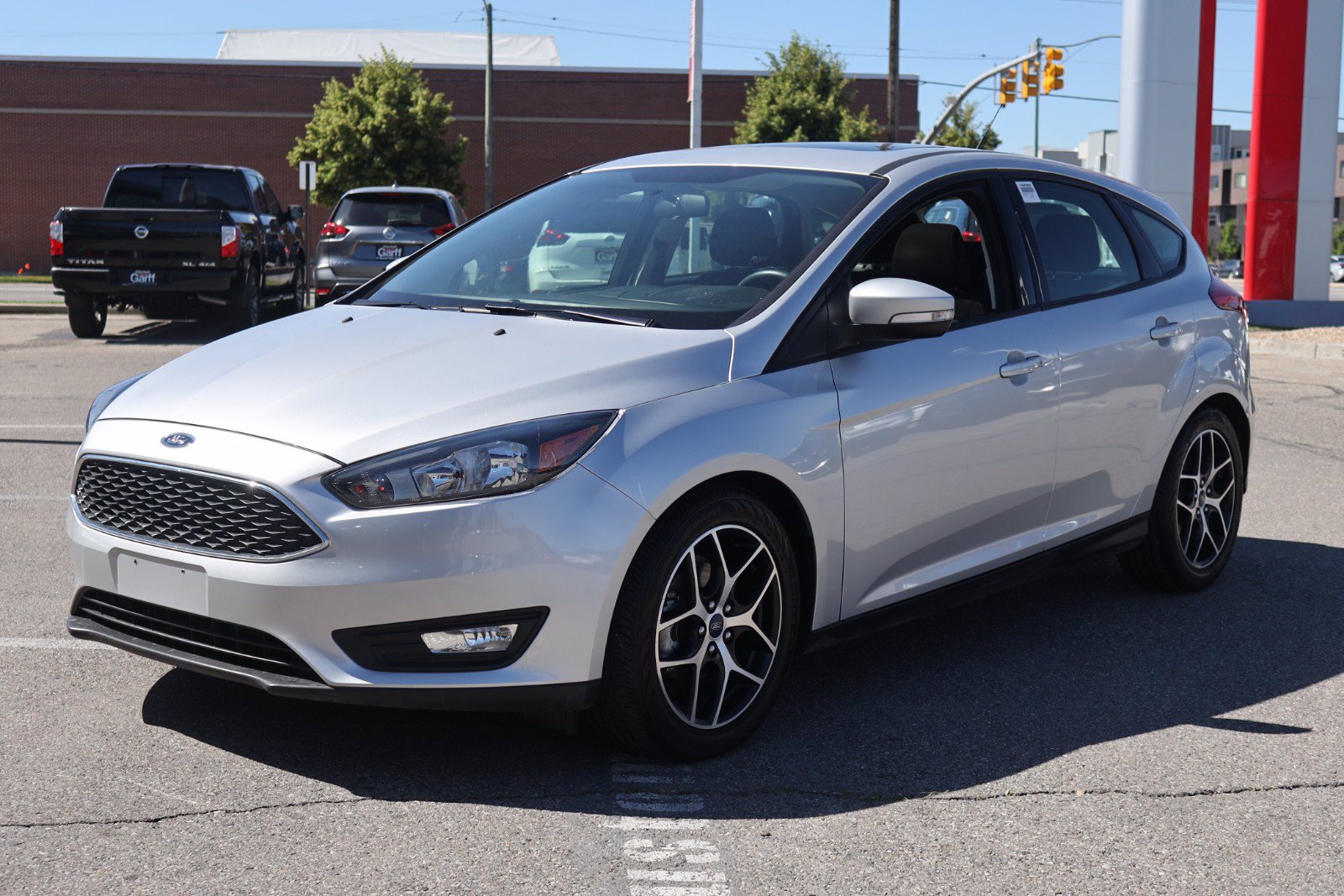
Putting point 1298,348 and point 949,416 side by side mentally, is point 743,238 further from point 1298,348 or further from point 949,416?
point 1298,348

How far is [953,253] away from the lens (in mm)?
4727

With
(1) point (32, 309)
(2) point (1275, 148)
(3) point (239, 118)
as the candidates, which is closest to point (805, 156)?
(1) point (32, 309)

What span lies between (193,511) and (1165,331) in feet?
12.0

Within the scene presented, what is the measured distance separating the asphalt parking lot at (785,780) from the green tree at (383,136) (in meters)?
41.1

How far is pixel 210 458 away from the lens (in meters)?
3.59

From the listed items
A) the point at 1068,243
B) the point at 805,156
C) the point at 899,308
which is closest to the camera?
the point at 899,308

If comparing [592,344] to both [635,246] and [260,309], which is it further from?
[260,309]

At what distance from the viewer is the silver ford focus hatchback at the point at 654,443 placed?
11.5 feet

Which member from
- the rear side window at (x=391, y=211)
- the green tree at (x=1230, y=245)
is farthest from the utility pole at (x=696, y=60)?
the green tree at (x=1230, y=245)

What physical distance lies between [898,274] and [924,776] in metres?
1.64

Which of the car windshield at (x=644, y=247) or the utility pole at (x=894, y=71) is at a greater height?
the utility pole at (x=894, y=71)

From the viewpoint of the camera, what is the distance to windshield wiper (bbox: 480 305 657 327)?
419 centimetres

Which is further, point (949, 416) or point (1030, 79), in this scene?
point (1030, 79)

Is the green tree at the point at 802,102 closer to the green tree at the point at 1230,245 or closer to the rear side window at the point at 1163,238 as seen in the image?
the rear side window at the point at 1163,238
